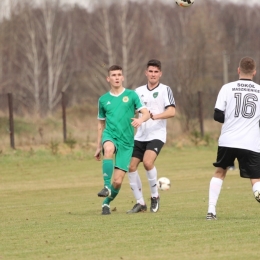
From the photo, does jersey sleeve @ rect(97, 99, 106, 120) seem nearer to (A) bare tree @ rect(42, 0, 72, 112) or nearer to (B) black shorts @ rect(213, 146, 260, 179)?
(B) black shorts @ rect(213, 146, 260, 179)

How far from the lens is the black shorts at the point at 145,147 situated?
479 inches

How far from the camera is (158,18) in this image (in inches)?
3120

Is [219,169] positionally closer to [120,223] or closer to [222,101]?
[222,101]

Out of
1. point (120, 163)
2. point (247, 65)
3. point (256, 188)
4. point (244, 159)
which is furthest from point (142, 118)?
point (256, 188)

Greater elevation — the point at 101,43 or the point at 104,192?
the point at 101,43

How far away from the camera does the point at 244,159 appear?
32.5ft

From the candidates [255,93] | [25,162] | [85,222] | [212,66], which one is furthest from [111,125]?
[212,66]

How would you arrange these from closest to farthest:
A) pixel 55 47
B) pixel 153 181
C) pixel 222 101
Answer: pixel 222 101, pixel 153 181, pixel 55 47

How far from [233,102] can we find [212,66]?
61.2 m

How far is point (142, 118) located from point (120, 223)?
188cm

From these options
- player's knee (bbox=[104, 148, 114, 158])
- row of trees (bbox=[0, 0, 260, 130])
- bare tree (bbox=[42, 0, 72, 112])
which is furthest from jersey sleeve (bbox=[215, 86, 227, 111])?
bare tree (bbox=[42, 0, 72, 112])

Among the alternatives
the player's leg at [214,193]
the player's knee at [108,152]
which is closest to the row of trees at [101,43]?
the player's knee at [108,152]

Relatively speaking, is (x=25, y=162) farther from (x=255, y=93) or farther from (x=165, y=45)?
(x=165, y=45)

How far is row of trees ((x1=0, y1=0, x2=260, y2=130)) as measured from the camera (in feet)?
197
